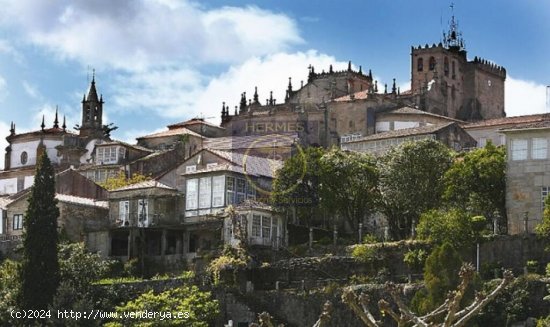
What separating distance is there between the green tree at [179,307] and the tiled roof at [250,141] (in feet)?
87.0

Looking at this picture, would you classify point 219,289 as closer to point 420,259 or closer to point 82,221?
point 420,259

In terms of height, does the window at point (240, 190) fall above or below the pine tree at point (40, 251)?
above

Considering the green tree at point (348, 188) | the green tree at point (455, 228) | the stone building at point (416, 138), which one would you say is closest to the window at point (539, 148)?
the green tree at point (455, 228)

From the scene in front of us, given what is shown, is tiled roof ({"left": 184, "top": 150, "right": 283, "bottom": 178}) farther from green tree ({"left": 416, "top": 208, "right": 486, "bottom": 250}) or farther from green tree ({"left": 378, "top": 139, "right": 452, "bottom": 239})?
green tree ({"left": 416, "top": 208, "right": 486, "bottom": 250})

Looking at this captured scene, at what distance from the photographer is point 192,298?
2443 inches

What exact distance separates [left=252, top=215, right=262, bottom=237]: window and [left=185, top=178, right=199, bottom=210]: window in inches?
211

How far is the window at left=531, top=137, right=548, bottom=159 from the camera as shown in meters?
62.9

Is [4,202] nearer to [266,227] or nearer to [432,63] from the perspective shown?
[266,227]

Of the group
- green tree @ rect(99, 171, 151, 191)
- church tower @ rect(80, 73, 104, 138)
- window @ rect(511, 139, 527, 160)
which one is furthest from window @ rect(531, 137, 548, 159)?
church tower @ rect(80, 73, 104, 138)

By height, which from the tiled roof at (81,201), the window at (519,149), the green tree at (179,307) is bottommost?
the green tree at (179,307)

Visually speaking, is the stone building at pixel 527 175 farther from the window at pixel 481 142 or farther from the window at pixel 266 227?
the window at pixel 481 142

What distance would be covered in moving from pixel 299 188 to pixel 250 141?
77.3 feet

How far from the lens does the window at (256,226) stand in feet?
225

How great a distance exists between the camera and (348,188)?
70625 mm
